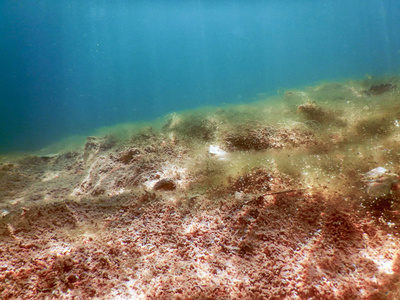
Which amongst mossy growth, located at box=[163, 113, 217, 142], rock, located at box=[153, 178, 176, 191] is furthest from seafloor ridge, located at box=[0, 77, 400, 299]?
mossy growth, located at box=[163, 113, 217, 142]

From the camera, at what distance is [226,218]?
11.1ft

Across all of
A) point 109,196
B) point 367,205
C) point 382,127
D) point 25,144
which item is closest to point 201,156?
point 109,196

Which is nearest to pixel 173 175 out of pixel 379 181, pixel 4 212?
pixel 4 212

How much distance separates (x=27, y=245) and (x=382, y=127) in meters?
8.16

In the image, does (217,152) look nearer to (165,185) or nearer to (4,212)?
(165,185)

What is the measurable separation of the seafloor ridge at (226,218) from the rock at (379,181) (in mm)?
25

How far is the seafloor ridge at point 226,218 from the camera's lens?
2383 millimetres

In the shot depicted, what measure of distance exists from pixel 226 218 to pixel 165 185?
5.85 ft

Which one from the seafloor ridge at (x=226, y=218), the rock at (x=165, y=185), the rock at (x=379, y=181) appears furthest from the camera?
the rock at (x=165, y=185)

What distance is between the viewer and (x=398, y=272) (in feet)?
7.78

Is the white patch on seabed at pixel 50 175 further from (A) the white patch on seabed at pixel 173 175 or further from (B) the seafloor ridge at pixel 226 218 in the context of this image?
(A) the white patch on seabed at pixel 173 175

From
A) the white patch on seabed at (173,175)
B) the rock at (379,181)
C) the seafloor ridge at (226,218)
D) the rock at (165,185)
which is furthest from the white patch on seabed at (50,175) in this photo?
the rock at (379,181)

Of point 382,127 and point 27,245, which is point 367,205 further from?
point 27,245

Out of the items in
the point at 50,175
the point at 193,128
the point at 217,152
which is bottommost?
the point at 50,175
